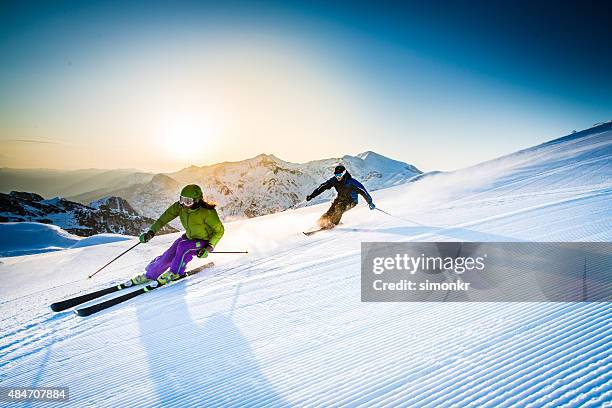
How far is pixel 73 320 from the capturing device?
394 cm

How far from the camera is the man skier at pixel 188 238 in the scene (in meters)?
5.14

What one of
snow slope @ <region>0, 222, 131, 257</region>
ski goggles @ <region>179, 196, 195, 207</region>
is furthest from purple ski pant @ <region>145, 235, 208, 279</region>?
snow slope @ <region>0, 222, 131, 257</region>

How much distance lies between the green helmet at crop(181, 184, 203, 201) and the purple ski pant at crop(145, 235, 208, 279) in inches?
32.3

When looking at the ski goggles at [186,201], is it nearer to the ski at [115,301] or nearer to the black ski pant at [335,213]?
the ski at [115,301]

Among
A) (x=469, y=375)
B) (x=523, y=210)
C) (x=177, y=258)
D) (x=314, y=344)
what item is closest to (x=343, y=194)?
(x=523, y=210)

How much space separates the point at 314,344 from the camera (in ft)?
8.38

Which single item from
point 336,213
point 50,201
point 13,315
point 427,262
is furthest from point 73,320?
point 50,201

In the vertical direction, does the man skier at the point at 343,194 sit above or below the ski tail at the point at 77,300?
above

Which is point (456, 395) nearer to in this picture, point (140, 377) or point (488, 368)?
point (488, 368)

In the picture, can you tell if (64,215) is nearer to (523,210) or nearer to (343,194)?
(343,194)

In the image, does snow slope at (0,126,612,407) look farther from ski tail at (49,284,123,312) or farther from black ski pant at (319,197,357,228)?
black ski pant at (319,197,357,228)

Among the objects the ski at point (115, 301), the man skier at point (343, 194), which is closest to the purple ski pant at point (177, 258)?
the ski at point (115, 301)

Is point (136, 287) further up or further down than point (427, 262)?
further down

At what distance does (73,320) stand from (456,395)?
4682mm
